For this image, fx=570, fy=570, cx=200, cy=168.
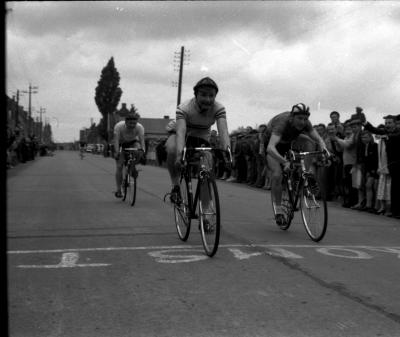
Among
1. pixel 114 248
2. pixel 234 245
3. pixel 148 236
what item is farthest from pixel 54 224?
pixel 234 245

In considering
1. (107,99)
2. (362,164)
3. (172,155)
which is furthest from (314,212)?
(107,99)

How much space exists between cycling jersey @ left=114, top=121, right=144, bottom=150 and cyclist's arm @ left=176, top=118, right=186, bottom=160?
5484 millimetres

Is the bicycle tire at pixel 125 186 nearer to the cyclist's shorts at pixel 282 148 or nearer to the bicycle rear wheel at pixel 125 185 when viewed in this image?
the bicycle rear wheel at pixel 125 185

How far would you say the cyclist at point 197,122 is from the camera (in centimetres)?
621

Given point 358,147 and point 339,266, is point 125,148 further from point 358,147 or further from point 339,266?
point 339,266

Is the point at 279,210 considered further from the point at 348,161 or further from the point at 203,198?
the point at 348,161

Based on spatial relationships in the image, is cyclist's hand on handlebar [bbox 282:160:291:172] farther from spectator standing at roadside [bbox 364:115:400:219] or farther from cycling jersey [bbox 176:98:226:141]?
spectator standing at roadside [bbox 364:115:400:219]

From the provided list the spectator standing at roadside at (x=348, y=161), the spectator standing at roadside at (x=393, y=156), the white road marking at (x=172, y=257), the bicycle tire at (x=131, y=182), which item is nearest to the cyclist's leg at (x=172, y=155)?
the white road marking at (x=172, y=257)

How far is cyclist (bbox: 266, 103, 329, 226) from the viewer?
7336mm

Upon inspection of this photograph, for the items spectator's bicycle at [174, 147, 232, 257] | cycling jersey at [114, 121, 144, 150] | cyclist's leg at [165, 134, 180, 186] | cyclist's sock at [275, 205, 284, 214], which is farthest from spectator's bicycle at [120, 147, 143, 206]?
spectator's bicycle at [174, 147, 232, 257]

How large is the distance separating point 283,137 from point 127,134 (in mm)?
4916

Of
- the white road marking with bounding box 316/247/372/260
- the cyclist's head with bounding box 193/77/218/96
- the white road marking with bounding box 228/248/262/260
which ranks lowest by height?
the white road marking with bounding box 228/248/262/260

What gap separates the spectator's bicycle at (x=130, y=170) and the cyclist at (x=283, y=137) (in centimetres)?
421

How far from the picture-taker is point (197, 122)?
661 centimetres
